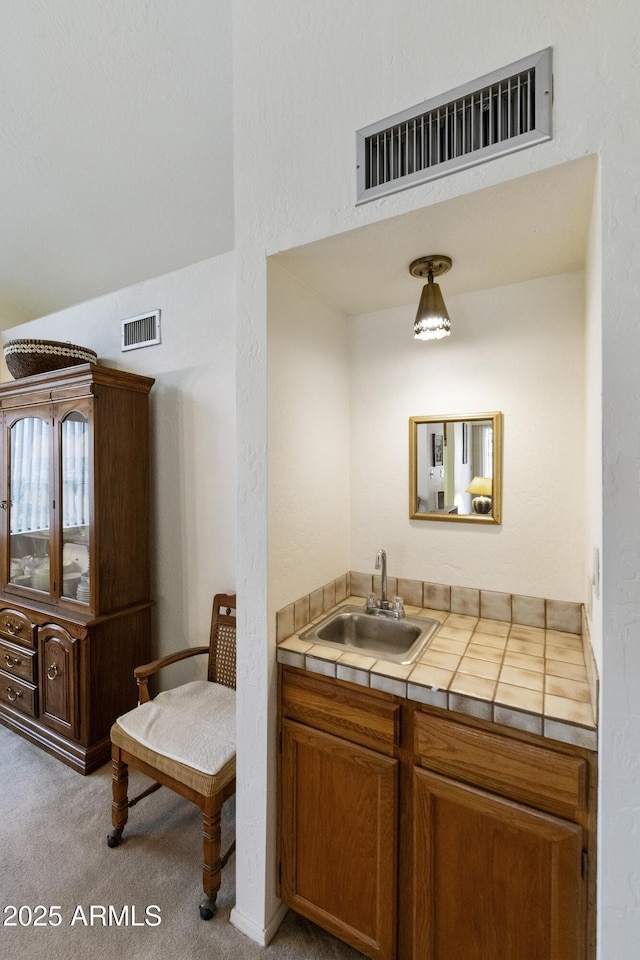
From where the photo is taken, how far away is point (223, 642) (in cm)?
211

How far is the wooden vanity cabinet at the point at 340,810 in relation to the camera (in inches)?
46.6

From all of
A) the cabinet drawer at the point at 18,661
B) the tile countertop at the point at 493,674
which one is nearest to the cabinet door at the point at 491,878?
the tile countertop at the point at 493,674

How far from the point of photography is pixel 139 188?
2113 millimetres

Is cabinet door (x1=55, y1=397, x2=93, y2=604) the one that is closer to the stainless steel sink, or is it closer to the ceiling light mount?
the stainless steel sink

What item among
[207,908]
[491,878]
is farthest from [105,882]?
[491,878]

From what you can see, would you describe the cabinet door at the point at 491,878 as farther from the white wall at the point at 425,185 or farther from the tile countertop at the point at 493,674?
the tile countertop at the point at 493,674

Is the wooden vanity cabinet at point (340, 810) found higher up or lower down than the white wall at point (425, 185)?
lower down

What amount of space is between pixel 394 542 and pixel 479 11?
5.47 ft

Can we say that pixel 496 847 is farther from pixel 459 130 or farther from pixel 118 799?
pixel 459 130

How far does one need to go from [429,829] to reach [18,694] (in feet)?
8.02

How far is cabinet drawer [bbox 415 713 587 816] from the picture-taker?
0.95 m

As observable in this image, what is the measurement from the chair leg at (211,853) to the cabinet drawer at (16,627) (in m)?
1.55

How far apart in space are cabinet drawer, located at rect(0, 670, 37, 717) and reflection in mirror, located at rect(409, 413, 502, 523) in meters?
2.38

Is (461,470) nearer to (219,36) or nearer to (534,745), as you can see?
(534,745)
